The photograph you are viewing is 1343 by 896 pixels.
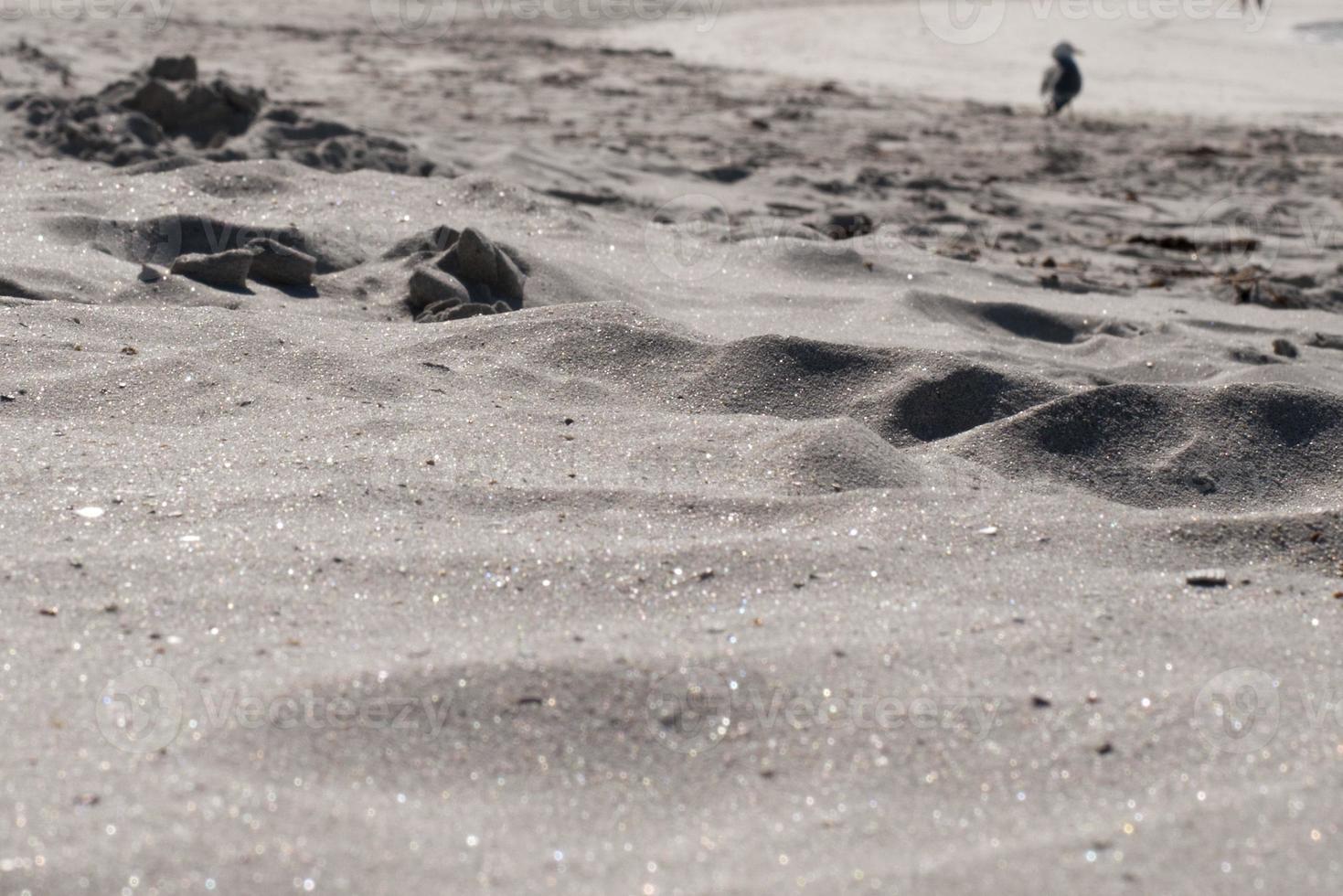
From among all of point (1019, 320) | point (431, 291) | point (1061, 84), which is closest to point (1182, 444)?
point (1019, 320)

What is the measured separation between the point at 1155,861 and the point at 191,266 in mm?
2580

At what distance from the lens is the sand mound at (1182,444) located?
2383 mm

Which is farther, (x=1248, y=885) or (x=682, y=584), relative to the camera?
(x=682, y=584)

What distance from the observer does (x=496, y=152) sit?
532 centimetres

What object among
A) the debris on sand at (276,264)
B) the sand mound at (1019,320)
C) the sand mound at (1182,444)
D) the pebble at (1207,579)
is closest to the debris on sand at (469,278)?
the debris on sand at (276,264)

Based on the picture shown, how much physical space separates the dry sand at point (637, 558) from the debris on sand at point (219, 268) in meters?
0.03

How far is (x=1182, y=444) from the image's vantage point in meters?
2.49

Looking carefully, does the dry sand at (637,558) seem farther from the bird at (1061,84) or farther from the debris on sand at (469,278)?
the bird at (1061,84)

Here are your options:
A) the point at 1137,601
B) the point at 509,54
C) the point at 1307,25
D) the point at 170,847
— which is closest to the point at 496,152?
the point at 1137,601

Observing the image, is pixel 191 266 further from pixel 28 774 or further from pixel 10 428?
pixel 28 774

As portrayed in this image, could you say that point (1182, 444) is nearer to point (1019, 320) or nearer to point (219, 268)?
point (1019, 320)

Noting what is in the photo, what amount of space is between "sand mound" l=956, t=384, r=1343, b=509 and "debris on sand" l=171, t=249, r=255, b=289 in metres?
1.76

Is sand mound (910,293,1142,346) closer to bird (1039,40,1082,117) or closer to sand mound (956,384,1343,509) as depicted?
sand mound (956,384,1343,509)

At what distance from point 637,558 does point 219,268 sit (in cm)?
172
